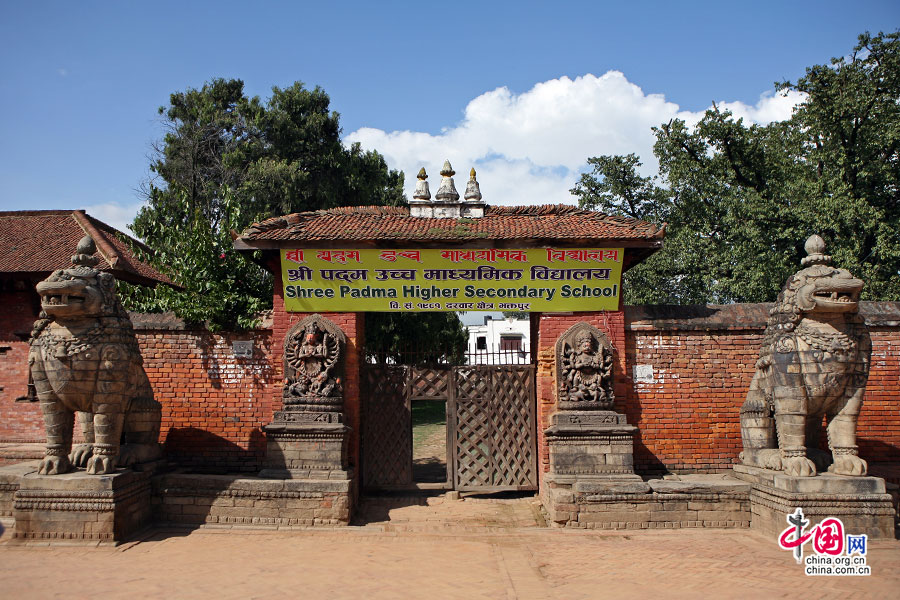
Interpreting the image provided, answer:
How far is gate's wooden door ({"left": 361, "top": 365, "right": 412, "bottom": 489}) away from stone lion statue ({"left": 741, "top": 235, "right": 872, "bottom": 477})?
4.80 m

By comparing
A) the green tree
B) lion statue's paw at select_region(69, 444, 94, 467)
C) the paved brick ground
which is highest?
the green tree

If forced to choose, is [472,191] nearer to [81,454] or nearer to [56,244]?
[81,454]

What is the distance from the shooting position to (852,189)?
15219 mm

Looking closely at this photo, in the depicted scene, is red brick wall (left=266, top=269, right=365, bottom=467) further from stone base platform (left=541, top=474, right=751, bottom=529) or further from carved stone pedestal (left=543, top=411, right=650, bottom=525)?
stone base platform (left=541, top=474, right=751, bottom=529)

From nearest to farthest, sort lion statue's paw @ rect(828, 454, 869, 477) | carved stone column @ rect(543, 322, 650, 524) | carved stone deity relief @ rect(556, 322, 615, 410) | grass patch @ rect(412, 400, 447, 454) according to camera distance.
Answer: lion statue's paw @ rect(828, 454, 869, 477), carved stone column @ rect(543, 322, 650, 524), carved stone deity relief @ rect(556, 322, 615, 410), grass patch @ rect(412, 400, 447, 454)

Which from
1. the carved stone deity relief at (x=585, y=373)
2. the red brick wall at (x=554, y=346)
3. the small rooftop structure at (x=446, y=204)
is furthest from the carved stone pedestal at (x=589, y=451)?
the small rooftop structure at (x=446, y=204)

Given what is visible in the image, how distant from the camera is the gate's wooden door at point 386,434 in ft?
27.5

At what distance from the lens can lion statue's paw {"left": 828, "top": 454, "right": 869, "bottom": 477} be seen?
6.34 m

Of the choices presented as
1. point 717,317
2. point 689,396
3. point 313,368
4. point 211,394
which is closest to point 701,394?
point 689,396

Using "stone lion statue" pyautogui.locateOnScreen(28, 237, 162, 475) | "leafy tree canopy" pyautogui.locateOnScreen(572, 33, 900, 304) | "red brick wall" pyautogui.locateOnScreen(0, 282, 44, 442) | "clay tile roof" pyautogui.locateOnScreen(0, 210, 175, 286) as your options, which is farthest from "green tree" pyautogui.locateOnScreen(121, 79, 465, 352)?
"stone lion statue" pyautogui.locateOnScreen(28, 237, 162, 475)

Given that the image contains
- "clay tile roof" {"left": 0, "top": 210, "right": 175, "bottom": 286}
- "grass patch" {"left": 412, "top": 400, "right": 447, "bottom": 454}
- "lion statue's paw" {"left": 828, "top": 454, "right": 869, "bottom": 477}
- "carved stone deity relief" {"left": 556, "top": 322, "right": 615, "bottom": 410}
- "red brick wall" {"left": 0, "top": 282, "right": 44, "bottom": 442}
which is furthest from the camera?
"grass patch" {"left": 412, "top": 400, "right": 447, "bottom": 454}

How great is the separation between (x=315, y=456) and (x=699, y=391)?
213 inches

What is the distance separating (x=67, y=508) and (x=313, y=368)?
3.10 meters

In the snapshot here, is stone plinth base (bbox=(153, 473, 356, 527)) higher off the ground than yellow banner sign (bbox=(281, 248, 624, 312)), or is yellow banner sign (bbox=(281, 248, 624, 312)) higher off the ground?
yellow banner sign (bbox=(281, 248, 624, 312))
